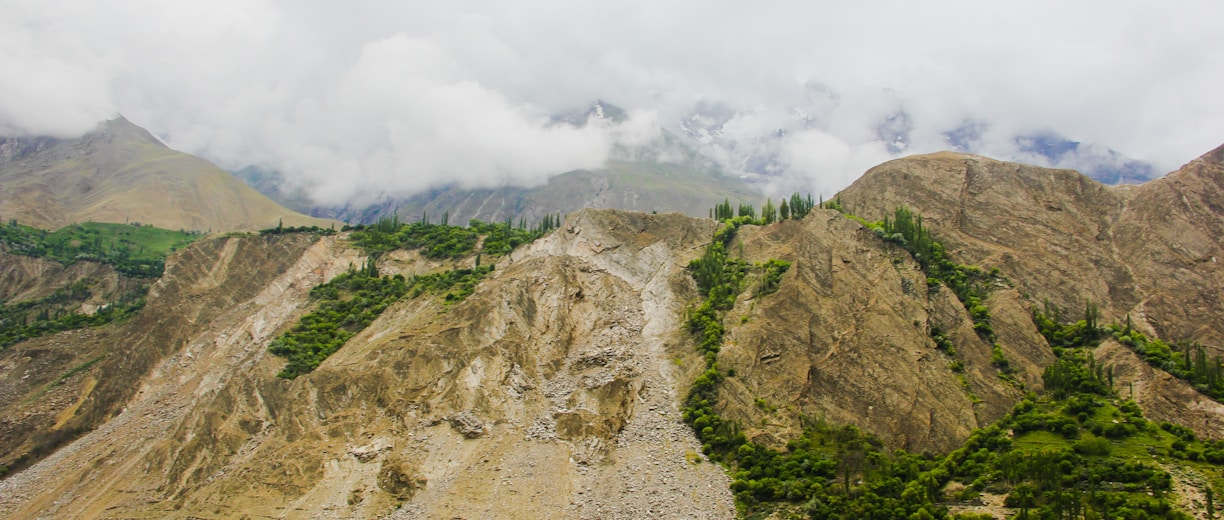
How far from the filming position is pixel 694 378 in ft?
255

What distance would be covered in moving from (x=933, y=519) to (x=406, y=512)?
128ft

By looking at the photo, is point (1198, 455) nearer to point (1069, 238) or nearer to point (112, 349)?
point (1069, 238)

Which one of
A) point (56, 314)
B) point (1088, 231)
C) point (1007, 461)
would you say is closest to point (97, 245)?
point (56, 314)

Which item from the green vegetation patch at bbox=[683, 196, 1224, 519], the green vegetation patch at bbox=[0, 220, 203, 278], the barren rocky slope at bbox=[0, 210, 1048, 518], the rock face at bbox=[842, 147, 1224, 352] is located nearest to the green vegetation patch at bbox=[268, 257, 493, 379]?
the barren rocky slope at bbox=[0, 210, 1048, 518]

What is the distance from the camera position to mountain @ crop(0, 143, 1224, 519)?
6525cm

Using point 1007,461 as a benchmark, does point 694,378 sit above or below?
above

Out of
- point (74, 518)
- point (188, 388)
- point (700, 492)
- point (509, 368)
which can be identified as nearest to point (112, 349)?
point (188, 388)

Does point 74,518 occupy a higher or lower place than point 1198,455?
lower

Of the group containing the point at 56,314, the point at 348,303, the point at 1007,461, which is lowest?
the point at 1007,461

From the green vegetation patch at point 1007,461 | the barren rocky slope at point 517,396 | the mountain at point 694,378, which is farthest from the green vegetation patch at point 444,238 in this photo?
the green vegetation patch at point 1007,461

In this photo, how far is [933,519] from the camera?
55.8 m

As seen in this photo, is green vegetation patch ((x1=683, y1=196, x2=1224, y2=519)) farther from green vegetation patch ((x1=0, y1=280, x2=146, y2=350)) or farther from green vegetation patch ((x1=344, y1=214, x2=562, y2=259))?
green vegetation patch ((x1=0, y1=280, x2=146, y2=350))

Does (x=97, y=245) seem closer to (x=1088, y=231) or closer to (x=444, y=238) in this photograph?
(x=444, y=238)

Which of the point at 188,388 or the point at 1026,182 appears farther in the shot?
the point at 1026,182
